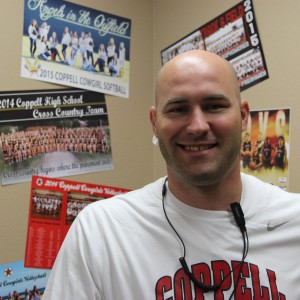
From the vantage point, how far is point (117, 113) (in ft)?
4.56

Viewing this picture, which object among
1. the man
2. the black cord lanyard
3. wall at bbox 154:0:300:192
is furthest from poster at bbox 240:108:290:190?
the black cord lanyard

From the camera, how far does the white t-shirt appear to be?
75 cm

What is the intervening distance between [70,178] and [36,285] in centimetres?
35

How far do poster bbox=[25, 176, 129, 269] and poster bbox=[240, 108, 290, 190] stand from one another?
0.59 m

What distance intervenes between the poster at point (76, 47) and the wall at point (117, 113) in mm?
25

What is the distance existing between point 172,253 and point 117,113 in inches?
29.0

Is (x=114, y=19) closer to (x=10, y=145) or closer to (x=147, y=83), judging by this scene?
(x=147, y=83)

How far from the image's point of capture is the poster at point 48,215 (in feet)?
3.78

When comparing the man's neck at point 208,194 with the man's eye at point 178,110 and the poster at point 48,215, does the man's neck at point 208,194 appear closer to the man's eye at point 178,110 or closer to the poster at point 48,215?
the man's eye at point 178,110

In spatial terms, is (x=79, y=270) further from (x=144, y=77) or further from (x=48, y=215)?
(x=144, y=77)

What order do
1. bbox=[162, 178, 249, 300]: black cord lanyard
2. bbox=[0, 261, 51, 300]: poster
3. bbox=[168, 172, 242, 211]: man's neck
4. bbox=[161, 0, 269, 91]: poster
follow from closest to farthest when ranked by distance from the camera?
bbox=[162, 178, 249, 300]: black cord lanyard < bbox=[168, 172, 242, 211]: man's neck < bbox=[0, 261, 51, 300]: poster < bbox=[161, 0, 269, 91]: poster

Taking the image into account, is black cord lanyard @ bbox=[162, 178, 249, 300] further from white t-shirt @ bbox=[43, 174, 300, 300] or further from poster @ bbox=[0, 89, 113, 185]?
poster @ bbox=[0, 89, 113, 185]

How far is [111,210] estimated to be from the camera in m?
0.86

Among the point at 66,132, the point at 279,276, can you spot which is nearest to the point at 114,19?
the point at 66,132
